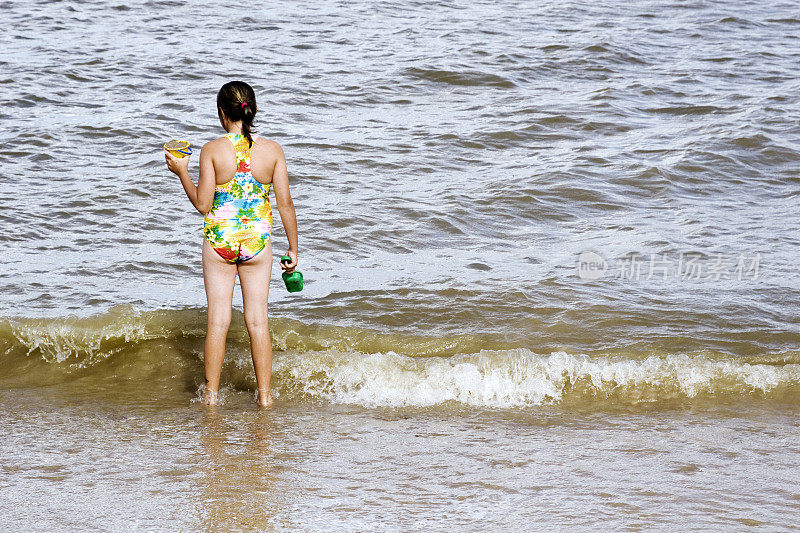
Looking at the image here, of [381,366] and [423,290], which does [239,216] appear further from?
[423,290]

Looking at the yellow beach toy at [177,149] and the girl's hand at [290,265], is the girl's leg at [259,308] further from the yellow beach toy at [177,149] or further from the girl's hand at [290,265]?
the yellow beach toy at [177,149]

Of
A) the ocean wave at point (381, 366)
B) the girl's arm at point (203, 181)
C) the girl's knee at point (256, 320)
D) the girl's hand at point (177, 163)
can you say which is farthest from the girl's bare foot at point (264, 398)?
the girl's hand at point (177, 163)

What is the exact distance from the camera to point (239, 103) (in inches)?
181

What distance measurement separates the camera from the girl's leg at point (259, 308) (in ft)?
16.2

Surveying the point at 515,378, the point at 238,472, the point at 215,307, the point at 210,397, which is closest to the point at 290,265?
the point at 215,307

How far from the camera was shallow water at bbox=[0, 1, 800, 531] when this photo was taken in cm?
406

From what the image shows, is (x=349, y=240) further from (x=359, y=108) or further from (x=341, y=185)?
(x=359, y=108)

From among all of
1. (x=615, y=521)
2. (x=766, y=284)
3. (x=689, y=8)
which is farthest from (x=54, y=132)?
(x=689, y=8)

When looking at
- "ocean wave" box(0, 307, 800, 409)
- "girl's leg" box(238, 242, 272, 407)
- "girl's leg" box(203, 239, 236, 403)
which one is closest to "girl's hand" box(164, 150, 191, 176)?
"girl's leg" box(203, 239, 236, 403)

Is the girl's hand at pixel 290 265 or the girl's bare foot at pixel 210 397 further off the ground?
the girl's hand at pixel 290 265

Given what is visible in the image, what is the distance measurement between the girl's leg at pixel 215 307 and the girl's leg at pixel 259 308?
0.08m

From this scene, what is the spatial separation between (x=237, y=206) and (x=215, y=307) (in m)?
0.57

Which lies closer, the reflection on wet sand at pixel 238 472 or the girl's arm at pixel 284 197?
the reflection on wet sand at pixel 238 472

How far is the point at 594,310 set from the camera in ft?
Answer: 21.6
